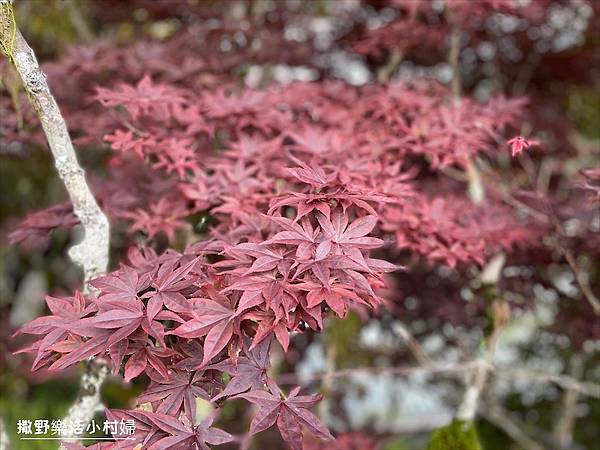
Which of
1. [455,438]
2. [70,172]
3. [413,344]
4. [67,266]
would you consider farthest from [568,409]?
[67,266]

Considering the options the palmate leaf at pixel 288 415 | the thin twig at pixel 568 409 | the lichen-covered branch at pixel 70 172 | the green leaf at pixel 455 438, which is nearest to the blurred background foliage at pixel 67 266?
the thin twig at pixel 568 409

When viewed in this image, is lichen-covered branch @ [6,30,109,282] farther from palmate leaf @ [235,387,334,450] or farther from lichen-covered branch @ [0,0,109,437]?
palmate leaf @ [235,387,334,450]

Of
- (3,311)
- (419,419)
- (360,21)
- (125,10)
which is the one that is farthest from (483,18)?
(419,419)

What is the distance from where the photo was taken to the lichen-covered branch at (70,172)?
1568 millimetres

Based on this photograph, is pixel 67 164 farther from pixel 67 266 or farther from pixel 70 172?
pixel 67 266

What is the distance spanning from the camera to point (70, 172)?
176 centimetres

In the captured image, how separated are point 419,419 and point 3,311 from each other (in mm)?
3270

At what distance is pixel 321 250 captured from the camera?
1.34 meters

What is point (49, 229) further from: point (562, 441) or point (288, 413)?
point (562, 441)

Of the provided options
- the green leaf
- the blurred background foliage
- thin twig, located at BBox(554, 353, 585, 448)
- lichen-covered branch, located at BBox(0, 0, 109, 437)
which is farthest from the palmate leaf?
thin twig, located at BBox(554, 353, 585, 448)

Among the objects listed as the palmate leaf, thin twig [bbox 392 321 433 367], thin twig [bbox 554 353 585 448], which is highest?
the palmate leaf

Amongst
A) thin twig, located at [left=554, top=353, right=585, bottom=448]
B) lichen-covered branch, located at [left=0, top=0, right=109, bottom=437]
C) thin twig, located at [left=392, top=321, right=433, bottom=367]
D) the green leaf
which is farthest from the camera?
thin twig, located at [left=554, top=353, right=585, bottom=448]

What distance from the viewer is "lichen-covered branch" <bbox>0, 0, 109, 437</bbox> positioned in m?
1.57

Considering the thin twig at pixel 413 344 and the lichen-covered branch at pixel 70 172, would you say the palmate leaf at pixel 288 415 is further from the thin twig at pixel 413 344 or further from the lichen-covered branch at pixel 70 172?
the thin twig at pixel 413 344
